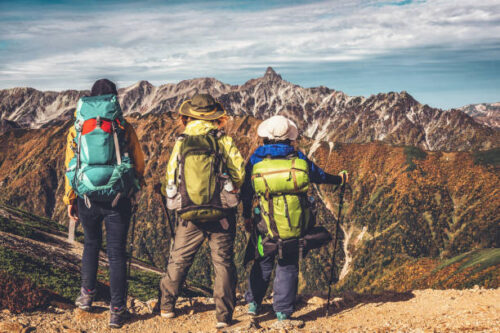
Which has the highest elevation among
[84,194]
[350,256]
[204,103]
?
[204,103]

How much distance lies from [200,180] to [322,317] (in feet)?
17.6

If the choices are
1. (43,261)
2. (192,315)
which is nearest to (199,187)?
(192,315)

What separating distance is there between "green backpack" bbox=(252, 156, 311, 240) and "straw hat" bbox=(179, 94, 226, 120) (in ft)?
4.77

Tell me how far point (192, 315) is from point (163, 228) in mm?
161755

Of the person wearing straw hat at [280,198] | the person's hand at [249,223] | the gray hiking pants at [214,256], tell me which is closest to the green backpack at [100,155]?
the gray hiking pants at [214,256]

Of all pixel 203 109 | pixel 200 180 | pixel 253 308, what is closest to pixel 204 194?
pixel 200 180

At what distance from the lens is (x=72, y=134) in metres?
8.21

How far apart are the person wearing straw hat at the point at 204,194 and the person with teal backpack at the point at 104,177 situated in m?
0.89

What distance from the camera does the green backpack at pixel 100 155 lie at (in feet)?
25.1

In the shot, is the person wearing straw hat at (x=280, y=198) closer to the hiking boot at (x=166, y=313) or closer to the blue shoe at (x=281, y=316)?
the blue shoe at (x=281, y=316)

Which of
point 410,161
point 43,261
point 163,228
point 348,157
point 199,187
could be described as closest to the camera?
point 199,187

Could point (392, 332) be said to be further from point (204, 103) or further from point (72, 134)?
point (72, 134)

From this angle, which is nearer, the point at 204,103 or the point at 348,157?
the point at 204,103

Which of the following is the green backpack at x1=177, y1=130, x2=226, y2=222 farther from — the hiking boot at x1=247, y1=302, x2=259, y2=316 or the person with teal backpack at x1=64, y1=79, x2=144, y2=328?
the hiking boot at x1=247, y1=302, x2=259, y2=316
